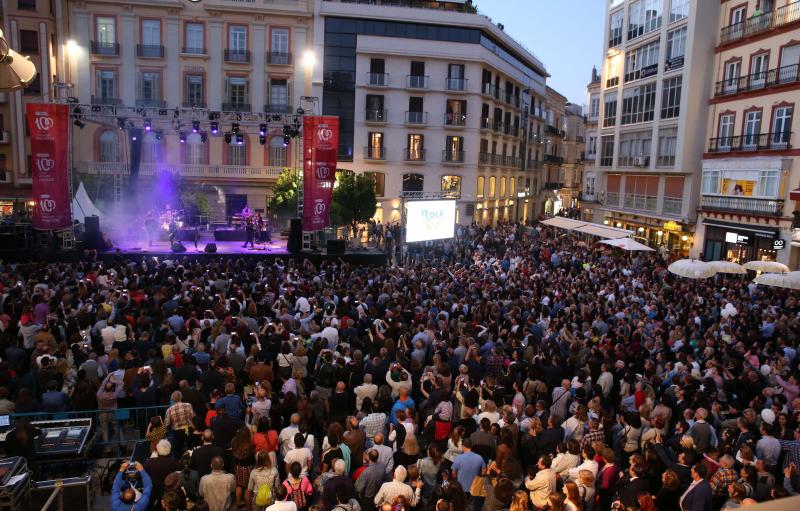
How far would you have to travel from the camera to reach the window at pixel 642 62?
3216 cm

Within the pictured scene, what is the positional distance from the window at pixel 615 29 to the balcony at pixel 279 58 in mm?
19962

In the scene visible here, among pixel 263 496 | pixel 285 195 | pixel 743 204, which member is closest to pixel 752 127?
pixel 743 204

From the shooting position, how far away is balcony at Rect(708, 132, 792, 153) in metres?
24.5

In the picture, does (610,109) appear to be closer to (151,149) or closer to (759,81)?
(759,81)

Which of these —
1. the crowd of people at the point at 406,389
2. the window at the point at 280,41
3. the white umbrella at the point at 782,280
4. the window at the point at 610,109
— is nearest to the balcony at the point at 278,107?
the window at the point at 280,41

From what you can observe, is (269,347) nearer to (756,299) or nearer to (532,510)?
(532,510)

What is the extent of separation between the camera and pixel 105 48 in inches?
1375

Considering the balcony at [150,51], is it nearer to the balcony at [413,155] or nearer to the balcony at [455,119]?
the balcony at [413,155]

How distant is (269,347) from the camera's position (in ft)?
32.1

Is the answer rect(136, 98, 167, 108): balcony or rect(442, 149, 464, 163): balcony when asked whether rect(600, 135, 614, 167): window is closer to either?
rect(442, 149, 464, 163): balcony

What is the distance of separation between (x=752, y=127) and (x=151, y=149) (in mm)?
32243

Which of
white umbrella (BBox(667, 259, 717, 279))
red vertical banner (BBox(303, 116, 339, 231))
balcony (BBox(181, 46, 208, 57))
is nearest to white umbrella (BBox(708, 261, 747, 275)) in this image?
white umbrella (BBox(667, 259, 717, 279))

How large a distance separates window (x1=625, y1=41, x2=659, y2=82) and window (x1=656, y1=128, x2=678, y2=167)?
3.52m

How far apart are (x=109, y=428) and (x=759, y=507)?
8860 millimetres
